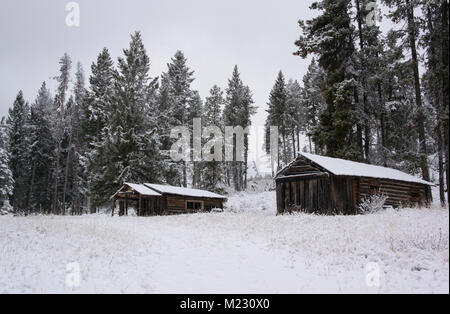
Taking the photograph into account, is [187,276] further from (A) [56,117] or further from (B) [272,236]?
(A) [56,117]

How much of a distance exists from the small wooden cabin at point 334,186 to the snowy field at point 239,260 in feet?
23.6

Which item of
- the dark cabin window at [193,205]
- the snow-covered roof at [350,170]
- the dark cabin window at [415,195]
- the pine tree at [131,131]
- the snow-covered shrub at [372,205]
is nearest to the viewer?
the snow-covered shrub at [372,205]

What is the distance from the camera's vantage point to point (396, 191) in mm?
23266

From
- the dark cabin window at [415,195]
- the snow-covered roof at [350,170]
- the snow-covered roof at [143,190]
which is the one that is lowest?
the dark cabin window at [415,195]

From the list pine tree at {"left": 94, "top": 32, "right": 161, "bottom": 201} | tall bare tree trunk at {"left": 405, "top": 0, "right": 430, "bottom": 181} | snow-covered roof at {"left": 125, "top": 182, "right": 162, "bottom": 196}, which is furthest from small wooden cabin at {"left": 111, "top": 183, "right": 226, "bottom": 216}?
tall bare tree trunk at {"left": 405, "top": 0, "right": 430, "bottom": 181}

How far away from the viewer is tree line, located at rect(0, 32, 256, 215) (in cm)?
3491

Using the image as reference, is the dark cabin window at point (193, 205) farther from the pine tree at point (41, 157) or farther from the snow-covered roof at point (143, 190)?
the pine tree at point (41, 157)

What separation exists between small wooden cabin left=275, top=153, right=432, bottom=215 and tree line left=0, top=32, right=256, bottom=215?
1857 centimetres

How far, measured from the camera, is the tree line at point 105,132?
34909 mm

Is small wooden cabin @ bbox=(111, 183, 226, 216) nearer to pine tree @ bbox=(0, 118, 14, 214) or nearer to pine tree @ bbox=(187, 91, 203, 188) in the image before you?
pine tree @ bbox=(0, 118, 14, 214)

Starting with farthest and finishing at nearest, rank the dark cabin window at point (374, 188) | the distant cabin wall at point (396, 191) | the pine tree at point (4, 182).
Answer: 1. the pine tree at point (4, 182)
2. the dark cabin window at point (374, 188)
3. the distant cabin wall at point (396, 191)

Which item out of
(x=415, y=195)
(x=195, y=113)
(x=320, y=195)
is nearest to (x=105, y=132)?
(x=195, y=113)

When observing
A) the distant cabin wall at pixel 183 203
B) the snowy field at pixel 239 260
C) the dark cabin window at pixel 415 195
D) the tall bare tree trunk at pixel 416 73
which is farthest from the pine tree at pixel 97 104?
the dark cabin window at pixel 415 195
